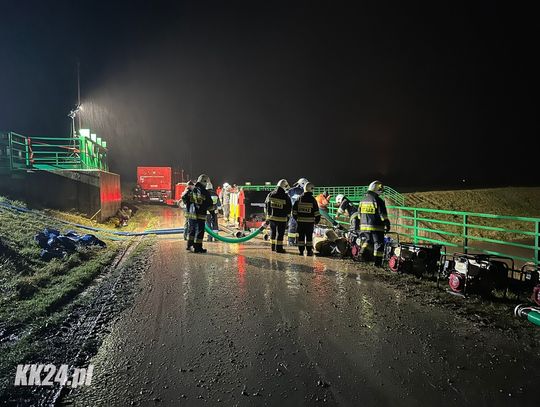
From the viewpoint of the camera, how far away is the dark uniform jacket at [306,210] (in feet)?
28.8

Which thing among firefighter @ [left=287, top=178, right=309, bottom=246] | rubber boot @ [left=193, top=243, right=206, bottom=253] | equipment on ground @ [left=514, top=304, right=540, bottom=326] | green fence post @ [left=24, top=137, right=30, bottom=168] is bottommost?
equipment on ground @ [left=514, top=304, right=540, bottom=326]

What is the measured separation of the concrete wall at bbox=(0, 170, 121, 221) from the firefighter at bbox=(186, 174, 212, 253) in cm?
656

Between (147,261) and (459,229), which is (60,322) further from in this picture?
(459,229)

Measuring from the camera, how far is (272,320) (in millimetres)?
4477

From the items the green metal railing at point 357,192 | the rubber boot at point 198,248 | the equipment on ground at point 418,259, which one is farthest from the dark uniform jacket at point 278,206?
the green metal railing at point 357,192

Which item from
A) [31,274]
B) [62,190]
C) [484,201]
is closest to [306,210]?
[31,274]

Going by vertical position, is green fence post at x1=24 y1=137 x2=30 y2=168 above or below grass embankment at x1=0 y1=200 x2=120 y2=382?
above

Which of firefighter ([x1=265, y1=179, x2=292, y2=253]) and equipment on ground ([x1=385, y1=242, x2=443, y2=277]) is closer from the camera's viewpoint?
equipment on ground ([x1=385, y1=242, x2=443, y2=277])

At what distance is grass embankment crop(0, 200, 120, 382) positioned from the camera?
4.00 meters

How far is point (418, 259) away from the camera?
6.54m

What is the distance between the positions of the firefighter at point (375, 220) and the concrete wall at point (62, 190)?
36.2ft

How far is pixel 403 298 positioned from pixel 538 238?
9.83 feet

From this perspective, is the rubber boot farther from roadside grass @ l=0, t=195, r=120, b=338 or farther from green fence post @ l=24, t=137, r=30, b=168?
green fence post @ l=24, t=137, r=30, b=168

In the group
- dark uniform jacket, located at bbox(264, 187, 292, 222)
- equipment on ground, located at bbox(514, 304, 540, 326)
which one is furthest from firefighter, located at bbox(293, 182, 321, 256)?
equipment on ground, located at bbox(514, 304, 540, 326)
